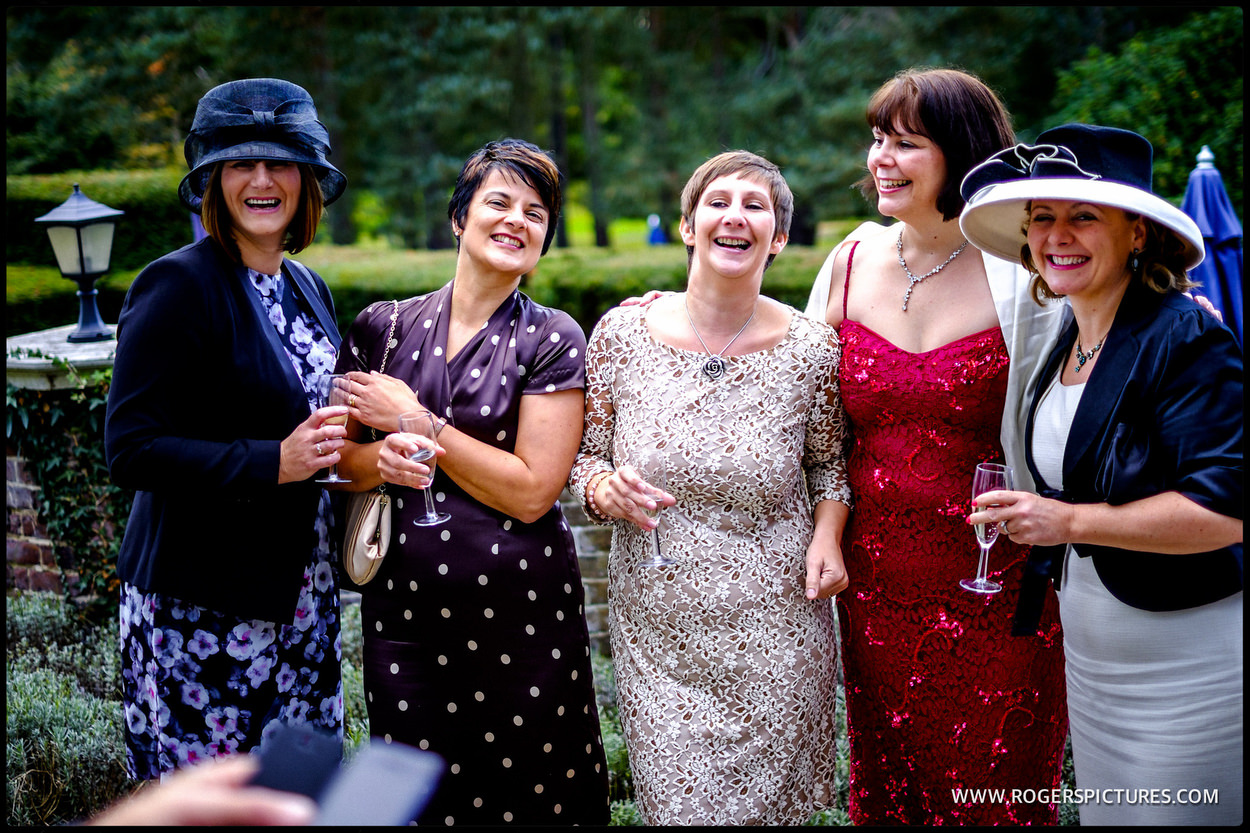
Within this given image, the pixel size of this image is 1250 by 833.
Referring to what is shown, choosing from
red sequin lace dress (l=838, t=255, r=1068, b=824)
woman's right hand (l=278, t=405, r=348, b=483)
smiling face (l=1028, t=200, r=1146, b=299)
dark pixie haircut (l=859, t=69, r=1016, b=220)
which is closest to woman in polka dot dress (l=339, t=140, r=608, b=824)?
woman's right hand (l=278, t=405, r=348, b=483)

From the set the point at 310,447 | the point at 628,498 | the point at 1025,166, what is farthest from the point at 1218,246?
the point at 310,447

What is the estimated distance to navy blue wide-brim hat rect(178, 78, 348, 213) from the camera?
9.59ft

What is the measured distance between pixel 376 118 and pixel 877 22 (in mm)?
9573

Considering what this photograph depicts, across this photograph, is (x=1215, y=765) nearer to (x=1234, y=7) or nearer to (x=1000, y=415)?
(x=1000, y=415)

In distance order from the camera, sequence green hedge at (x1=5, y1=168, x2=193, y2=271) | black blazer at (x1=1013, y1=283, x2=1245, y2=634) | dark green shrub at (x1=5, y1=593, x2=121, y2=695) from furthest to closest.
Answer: green hedge at (x1=5, y1=168, x2=193, y2=271), dark green shrub at (x1=5, y1=593, x2=121, y2=695), black blazer at (x1=1013, y1=283, x2=1245, y2=634)

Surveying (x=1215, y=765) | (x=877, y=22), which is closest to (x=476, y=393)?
(x=1215, y=765)

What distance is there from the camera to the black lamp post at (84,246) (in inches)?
257

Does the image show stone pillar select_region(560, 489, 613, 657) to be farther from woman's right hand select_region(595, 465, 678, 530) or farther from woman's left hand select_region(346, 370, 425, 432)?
woman's left hand select_region(346, 370, 425, 432)

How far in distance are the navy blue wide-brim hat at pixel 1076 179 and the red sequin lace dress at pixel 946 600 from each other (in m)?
0.45

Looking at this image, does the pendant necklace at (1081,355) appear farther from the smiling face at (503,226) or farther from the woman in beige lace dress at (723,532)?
the smiling face at (503,226)

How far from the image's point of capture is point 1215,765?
2.49 m

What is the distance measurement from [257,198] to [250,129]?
0.21 metres

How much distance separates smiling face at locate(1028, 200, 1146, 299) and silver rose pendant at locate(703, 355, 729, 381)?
954 mm

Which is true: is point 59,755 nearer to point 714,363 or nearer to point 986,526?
point 714,363
